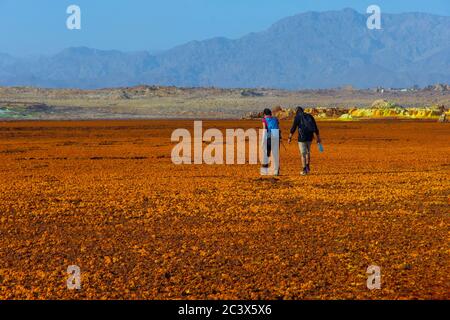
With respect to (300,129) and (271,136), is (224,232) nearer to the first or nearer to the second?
(271,136)

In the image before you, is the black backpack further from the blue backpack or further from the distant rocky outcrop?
the distant rocky outcrop

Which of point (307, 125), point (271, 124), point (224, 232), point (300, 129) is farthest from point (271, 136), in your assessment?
point (224, 232)

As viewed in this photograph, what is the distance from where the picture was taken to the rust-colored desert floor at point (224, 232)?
7.18 m


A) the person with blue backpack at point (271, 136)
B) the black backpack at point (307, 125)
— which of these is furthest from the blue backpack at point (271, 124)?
the black backpack at point (307, 125)

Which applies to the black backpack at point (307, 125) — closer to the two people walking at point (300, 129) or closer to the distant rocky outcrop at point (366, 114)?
the two people walking at point (300, 129)

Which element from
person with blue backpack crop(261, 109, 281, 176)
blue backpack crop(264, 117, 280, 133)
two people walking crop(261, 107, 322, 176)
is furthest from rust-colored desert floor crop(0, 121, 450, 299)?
blue backpack crop(264, 117, 280, 133)

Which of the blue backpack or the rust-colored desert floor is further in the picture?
the blue backpack

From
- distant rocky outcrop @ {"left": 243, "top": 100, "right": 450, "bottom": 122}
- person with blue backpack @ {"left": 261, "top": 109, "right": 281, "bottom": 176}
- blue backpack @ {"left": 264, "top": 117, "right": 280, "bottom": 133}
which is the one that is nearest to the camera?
person with blue backpack @ {"left": 261, "top": 109, "right": 281, "bottom": 176}

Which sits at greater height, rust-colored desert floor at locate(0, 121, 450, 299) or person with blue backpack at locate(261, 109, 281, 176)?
person with blue backpack at locate(261, 109, 281, 176)

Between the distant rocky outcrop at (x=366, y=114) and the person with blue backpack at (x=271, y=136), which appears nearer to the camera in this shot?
the person with blue backpack at (x=271, y=136)

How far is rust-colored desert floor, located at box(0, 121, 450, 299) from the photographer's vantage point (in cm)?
718

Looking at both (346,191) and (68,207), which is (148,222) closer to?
(68,207)

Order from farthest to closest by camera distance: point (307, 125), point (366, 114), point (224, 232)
→ point (366, 114)
point (307, 125)
point (224, 232)

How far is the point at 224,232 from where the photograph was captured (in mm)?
9953
